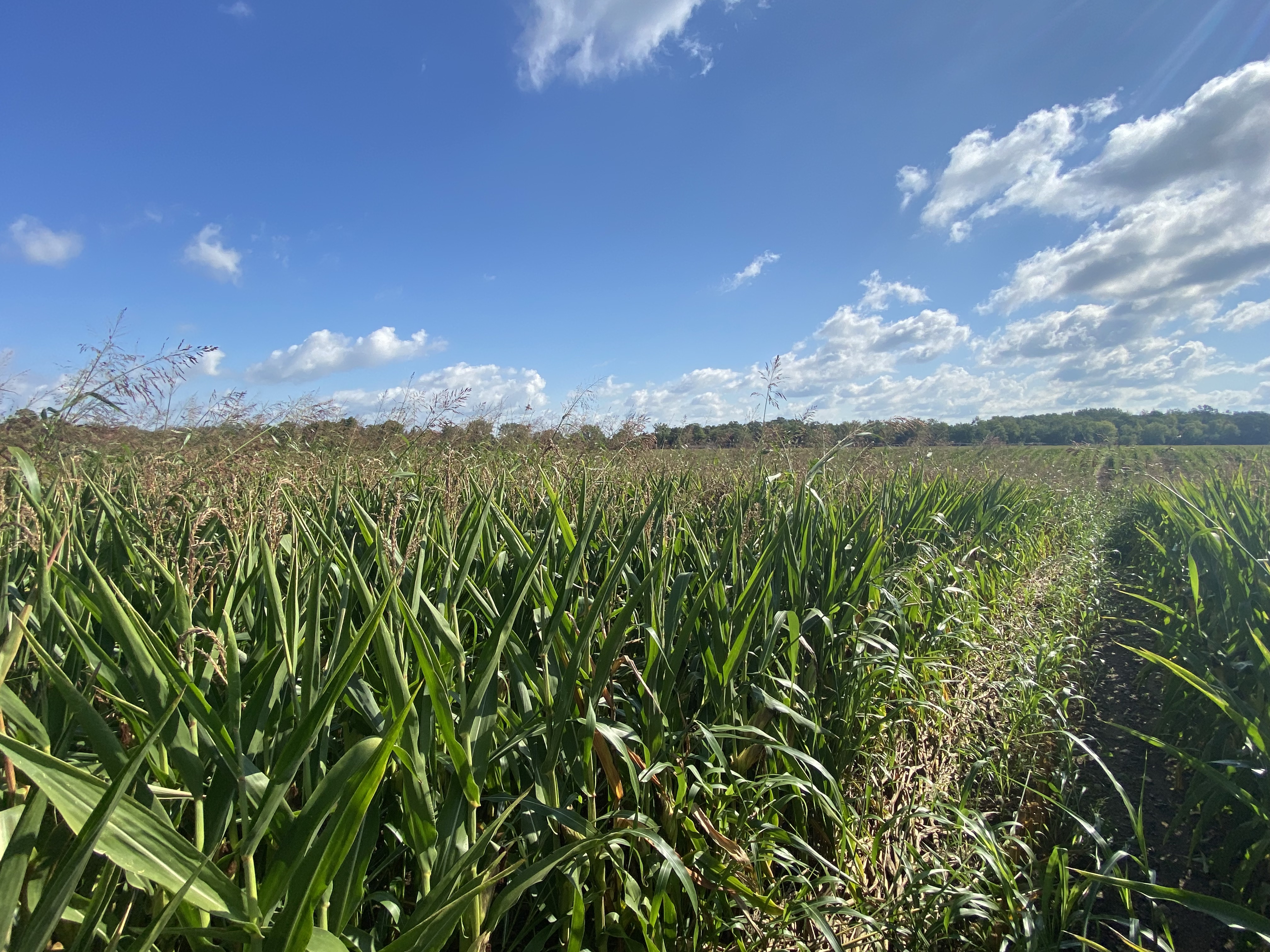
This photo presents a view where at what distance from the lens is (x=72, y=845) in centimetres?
76

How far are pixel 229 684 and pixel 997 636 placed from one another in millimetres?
4473

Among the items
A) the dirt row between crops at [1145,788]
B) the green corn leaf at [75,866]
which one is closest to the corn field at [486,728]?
the green corn leaf at [75,866]

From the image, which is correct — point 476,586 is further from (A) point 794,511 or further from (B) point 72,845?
(A) point 794,511

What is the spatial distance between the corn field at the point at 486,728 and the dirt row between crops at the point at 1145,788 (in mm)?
309

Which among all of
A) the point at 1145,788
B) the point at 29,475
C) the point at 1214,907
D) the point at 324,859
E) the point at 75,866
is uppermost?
the point at 29,475

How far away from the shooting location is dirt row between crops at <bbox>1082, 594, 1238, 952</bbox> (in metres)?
2.12

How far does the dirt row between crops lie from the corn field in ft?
1.02

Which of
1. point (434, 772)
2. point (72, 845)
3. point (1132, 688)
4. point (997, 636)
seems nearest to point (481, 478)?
point (434, 772)

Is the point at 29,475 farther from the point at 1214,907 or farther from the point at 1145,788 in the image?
the point at 1145,788

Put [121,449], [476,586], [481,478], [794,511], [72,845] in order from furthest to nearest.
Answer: [121,449]
[481,478]
[794,511]
[476,586]
[72,845]

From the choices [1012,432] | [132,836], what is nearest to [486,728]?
[132,836]

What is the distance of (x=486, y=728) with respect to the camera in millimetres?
1217

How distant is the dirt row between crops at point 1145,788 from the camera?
212 cm

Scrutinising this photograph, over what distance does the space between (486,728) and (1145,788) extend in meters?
3.23
